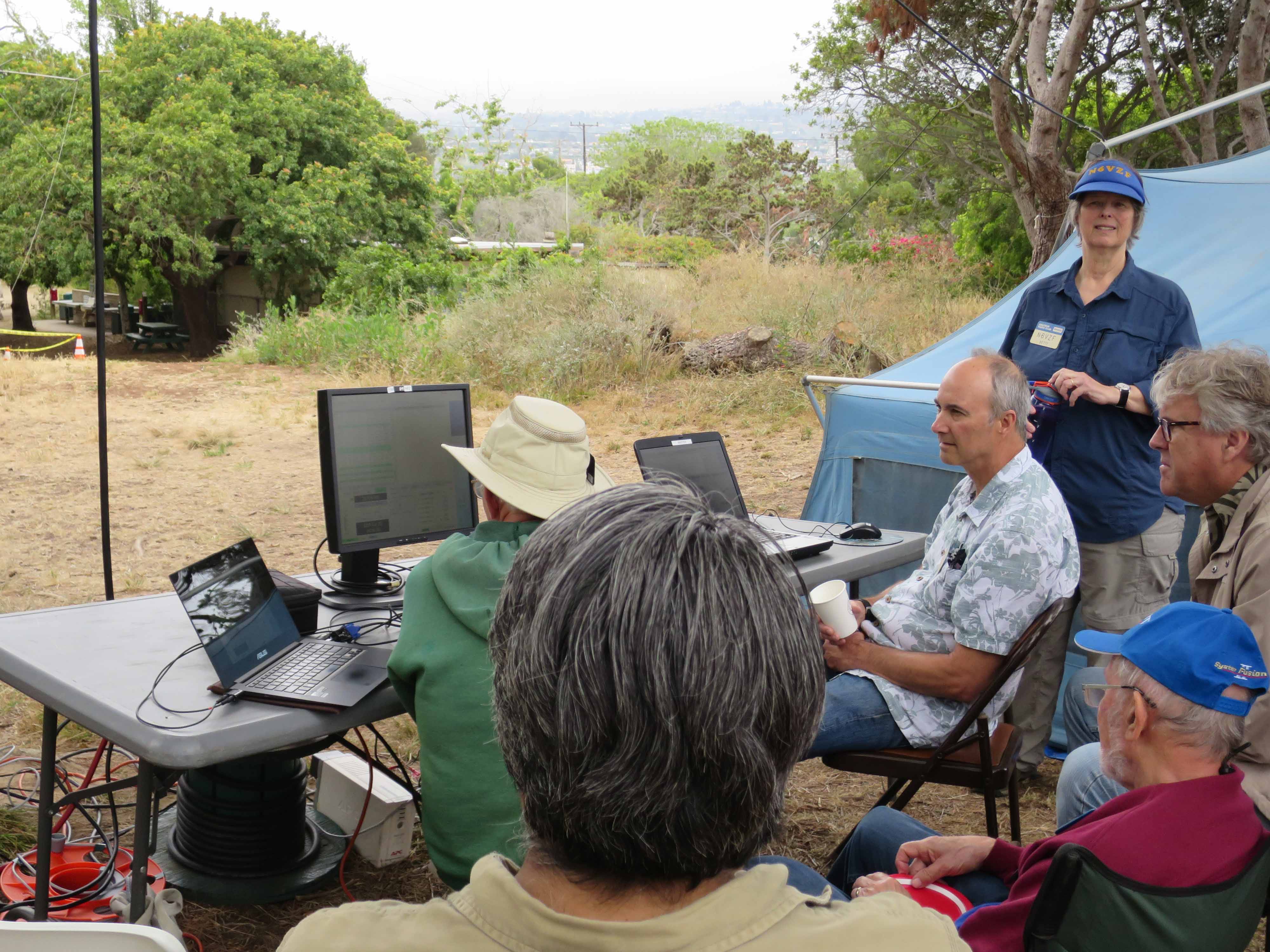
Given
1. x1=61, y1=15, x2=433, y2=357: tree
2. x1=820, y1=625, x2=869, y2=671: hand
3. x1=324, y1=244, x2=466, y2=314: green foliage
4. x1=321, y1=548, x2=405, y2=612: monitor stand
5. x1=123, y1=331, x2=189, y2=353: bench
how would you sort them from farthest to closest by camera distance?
x1=123, y1=331, x2=189, y2=353: bench, x1=61, y1=15, x2=433, y2=357: tree, x1=324, y1=244, x2=466, y2=314: green foliage, x1=321, y1=548, x2=405, y2=612: monitor stand, x1=820, y1=625, x2=869, y2=671: hand

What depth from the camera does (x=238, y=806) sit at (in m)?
2.91

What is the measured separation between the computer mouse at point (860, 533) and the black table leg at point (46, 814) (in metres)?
2.58

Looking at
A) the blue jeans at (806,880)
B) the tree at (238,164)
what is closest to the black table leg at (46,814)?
the blue jeans at (806,880)

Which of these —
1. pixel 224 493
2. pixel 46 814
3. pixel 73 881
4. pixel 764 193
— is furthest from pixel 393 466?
pixel 764 193

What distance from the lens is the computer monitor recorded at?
2.93 metres

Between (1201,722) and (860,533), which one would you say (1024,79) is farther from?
(1201,722)

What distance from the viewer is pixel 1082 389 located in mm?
3332

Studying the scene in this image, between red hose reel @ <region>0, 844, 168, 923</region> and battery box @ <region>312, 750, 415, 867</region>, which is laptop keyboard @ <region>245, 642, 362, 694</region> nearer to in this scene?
red hose reel @ <region>0, 844, 168, 923</region>

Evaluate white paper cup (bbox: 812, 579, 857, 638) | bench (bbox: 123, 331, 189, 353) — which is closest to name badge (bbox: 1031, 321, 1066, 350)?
white paper cup (bbox: 812, 579, 857, 638)

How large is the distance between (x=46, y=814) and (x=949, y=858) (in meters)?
2.02

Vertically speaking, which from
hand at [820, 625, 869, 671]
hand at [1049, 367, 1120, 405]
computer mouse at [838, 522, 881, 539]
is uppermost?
hand at [1049, 367, 1120, 405]

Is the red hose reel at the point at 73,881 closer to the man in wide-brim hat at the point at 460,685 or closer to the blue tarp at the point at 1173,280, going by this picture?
the man in wide-brim hat at the point at 460,685

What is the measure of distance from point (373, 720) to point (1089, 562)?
2.42 metres

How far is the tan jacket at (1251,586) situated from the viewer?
1981 millimetres
